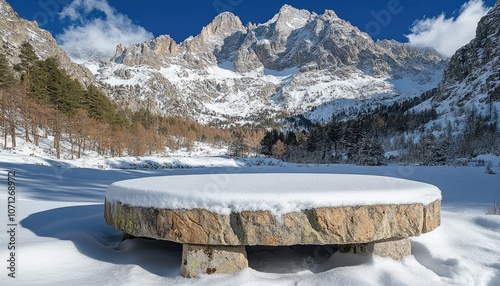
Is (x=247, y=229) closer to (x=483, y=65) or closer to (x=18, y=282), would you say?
(x=18, y=282)

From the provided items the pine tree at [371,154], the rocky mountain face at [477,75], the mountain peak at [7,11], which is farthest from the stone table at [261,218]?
the rocky mountain face at [477,75]

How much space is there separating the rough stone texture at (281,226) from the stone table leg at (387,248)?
32 cm

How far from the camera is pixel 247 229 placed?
2.96 meters

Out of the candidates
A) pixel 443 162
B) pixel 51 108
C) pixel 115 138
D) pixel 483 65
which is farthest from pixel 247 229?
pixel 483 65

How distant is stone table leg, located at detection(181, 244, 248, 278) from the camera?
3150 millimetres

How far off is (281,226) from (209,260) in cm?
83

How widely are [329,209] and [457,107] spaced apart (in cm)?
12229

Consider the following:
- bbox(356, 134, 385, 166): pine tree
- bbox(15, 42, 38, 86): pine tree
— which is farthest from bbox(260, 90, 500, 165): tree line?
bbox(15, 42, 38, 86): pine tree

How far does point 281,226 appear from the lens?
2941mm

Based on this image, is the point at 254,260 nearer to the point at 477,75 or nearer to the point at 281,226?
A: the point at 281,226

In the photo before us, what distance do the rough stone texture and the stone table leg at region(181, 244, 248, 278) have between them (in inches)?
6.3

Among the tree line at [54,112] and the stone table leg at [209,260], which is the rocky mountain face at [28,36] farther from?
the stone table leg at [209,260]

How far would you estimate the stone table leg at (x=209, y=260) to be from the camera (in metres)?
3.15

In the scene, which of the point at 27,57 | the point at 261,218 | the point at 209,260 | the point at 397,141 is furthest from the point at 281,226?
the point at 397,141
